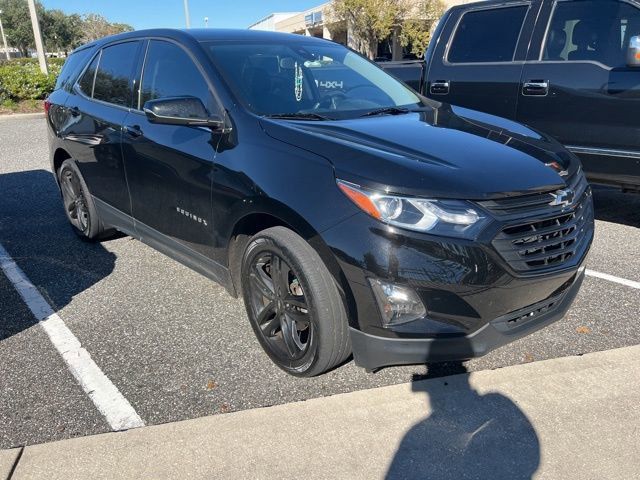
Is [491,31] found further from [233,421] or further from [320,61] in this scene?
[233,421]

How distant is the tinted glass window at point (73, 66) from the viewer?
4709mm

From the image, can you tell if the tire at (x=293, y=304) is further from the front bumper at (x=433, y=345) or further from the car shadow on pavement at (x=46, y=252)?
the car shadow on pavement at (x=46, y=252)

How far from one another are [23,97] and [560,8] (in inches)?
662

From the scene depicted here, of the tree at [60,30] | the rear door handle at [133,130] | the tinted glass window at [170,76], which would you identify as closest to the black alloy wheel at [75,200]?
the rear door handle at [133,130]

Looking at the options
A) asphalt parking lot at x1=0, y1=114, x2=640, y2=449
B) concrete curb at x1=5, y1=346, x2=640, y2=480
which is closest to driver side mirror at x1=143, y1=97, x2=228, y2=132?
asphalt parking lot at x1=0, y1=114, x2=640, y2=449

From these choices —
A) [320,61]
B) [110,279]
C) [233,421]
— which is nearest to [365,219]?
[233,421]

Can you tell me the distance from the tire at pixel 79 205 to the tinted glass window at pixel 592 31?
4232 mm

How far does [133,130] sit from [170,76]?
449 mm

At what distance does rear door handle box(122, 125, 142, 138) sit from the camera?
3559 mm

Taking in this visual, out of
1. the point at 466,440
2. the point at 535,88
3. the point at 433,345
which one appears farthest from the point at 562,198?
the point at 535,88

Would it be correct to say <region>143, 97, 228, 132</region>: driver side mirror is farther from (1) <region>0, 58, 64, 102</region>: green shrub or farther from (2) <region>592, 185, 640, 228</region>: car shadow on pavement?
(1) <region>0, 58, 64, 102</region>: green shrub

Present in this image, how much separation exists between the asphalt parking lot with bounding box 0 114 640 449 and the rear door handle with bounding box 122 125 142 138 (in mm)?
1113

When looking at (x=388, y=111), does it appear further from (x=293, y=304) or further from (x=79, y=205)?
(x=79, y=205)

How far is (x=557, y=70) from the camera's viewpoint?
486 cm
